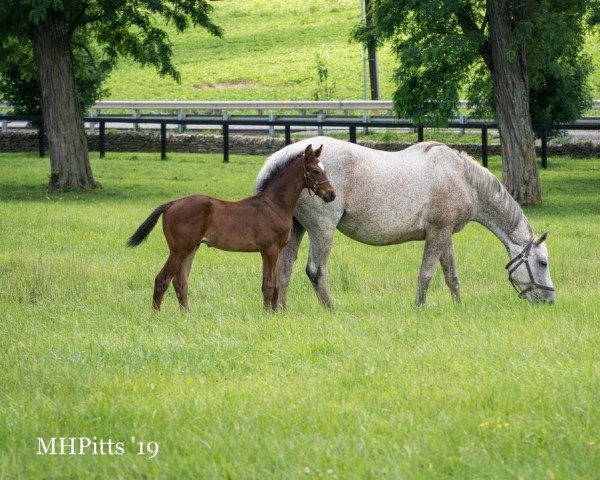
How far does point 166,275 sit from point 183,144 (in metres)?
29.0

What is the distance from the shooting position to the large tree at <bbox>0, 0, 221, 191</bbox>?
24734 mm

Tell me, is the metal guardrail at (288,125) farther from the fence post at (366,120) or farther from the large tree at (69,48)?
the large tree at (69,48)

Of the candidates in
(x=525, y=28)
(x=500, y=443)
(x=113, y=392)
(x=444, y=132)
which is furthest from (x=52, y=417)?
(x=444, y=132)

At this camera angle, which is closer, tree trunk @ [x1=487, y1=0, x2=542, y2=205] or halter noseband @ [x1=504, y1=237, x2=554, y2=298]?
halter noseband @ [x1=504, y1=237, x2=554, y2=298]

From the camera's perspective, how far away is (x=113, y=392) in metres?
7.46

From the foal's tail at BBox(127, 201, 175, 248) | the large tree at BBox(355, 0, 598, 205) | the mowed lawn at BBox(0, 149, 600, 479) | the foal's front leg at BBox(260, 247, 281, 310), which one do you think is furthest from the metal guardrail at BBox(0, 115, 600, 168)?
the foal's tail at BBox(127, 201, 175, 248)

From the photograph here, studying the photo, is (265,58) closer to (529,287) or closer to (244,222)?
(529,287)

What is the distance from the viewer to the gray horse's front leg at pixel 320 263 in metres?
11.5

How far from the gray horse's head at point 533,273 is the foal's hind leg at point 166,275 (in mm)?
3467

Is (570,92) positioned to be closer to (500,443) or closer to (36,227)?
(36,227)

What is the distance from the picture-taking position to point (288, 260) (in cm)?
1171

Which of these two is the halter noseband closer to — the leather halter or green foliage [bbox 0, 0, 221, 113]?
the leather halter

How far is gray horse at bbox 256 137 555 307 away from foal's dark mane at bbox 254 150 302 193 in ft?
0.31

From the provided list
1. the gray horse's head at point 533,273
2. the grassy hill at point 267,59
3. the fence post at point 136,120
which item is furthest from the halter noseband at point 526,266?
the grassy hill at point 267,59
